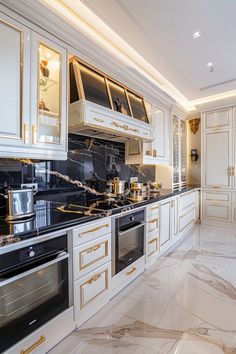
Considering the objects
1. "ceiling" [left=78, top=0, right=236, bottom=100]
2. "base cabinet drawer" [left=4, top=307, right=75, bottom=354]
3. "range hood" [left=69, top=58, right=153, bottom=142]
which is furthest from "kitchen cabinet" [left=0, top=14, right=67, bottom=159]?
"base cabinet drawer" [left=4, top=307, right=75, bottom=354]

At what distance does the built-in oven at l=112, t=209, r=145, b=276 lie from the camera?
182cm

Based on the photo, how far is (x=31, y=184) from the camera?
183cm

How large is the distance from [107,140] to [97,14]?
1355 millimetres

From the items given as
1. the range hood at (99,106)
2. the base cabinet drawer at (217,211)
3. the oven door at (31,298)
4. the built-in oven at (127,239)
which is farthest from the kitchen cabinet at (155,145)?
the oven door at (31,298)

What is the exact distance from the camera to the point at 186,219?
3.73 metres

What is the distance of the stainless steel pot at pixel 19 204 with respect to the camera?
1354 mm

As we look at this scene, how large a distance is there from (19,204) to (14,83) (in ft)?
2.84

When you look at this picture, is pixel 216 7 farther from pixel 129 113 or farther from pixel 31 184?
pixel 31 184

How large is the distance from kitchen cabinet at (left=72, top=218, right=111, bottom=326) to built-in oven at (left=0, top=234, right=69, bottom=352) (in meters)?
0.10

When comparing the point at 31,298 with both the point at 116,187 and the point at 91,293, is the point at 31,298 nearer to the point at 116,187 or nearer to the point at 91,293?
the point at 91,293

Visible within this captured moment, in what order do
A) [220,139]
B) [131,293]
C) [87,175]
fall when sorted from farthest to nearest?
1. [220,139]
2. [87,175]
3. [131,293]

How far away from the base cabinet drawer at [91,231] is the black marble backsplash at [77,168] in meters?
0.72

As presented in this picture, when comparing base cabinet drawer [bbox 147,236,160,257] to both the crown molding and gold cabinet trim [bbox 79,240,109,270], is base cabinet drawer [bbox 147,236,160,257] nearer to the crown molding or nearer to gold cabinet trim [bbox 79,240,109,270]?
gold cabinet trim [bbox 79,240,109,270]

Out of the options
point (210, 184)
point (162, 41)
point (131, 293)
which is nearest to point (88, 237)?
point (131, 293)
